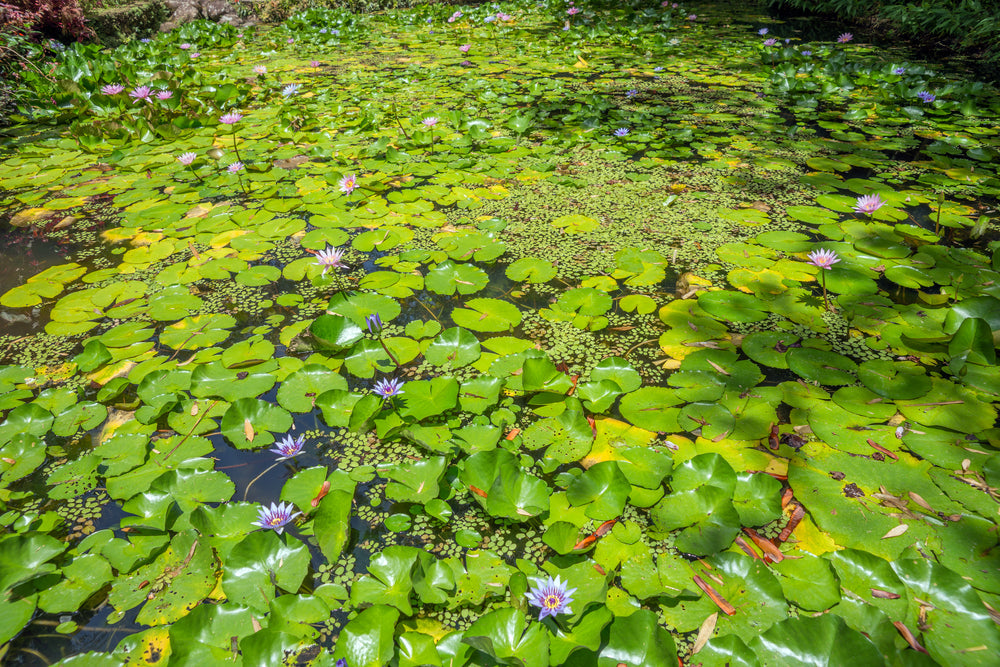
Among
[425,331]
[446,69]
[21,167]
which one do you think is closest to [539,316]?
[425,331]

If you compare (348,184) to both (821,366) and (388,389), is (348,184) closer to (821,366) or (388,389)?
(388,389)

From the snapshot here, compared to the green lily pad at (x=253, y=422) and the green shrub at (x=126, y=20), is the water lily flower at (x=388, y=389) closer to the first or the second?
the green lily pad at (x=253, y=422)

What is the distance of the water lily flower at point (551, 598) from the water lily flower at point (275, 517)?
0.49 m

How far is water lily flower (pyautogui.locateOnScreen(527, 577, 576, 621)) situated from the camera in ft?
2.46

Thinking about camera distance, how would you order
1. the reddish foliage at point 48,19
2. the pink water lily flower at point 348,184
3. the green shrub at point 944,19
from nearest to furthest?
the pink water lily flower at point 348,184 < the green shrub at point 944,19 < the reddish foliage at point 48,19

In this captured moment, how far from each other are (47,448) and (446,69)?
441 centimetres

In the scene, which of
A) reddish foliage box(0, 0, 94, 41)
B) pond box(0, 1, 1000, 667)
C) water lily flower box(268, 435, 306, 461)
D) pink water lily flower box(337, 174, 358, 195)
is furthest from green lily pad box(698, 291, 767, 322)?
reddish foliage box(0, 0, 94, 41)

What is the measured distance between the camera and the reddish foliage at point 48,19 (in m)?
4.41

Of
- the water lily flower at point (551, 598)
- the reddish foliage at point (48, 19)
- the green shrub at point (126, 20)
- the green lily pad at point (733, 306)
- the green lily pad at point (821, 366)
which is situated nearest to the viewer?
the water lily flower at point (551, 598)

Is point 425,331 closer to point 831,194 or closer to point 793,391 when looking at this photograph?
point 793,391

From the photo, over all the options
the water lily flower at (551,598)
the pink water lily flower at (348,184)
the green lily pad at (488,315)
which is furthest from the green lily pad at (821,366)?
the pink water lily flower at (348,184)

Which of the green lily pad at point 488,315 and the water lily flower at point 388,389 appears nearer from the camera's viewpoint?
the water lily flower at point 388,389

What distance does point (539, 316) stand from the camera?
1.53 m

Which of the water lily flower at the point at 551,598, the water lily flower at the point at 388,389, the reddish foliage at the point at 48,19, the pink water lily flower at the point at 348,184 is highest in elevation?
the reddish foliage at the point at 48,19
